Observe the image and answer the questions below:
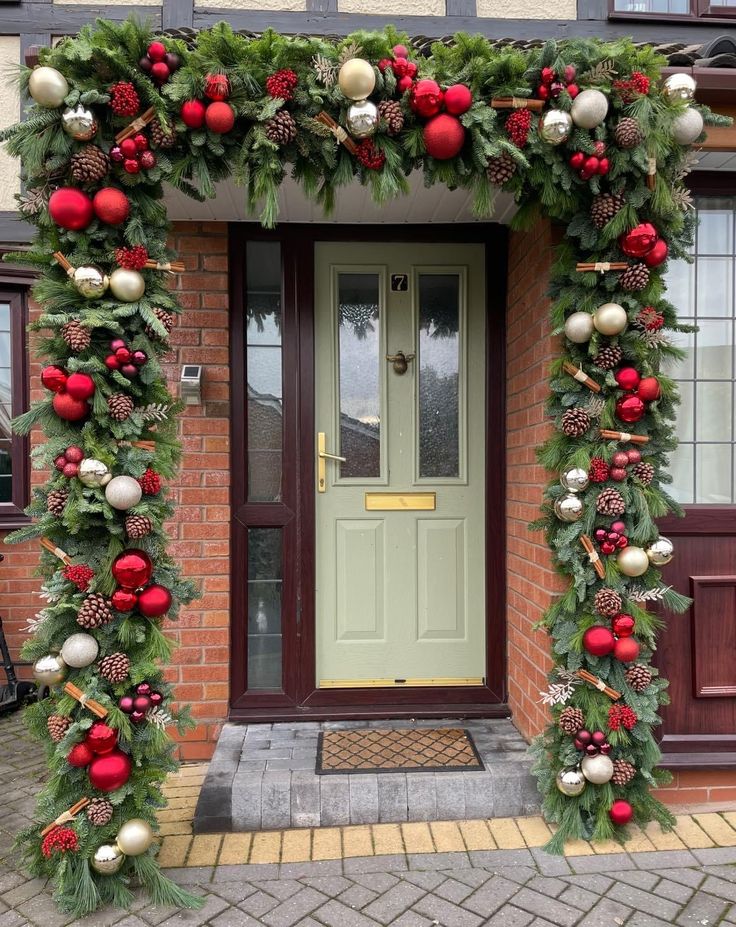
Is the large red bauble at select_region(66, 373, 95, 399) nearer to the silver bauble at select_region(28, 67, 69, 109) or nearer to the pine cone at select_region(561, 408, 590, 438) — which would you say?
the silver bauble at select_region(28, 67, 69, 109)

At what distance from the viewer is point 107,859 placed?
→ 80.5 inches

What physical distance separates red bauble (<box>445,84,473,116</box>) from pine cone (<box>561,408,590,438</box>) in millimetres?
1163

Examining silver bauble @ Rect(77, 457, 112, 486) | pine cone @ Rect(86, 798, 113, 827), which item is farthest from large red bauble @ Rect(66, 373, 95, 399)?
pine cone @ Rect(86, 798, 113, 827)

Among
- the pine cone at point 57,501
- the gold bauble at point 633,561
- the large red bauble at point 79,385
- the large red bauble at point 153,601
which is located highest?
the large red bauble at point 79,385

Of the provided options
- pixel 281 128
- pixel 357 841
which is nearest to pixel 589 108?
pixel 281 128

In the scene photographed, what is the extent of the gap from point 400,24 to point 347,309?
1.62 m

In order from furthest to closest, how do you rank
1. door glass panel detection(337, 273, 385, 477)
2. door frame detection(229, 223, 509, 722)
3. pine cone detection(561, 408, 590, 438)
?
door glass panel detection(337, 273, 385, 477) → door frame detection(229, 223, 509, 722) → pine cone detection(561, 408, 590, 438)

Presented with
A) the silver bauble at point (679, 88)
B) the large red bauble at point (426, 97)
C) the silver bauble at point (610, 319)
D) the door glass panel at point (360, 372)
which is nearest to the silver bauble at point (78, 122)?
the large red bauble at point (426, 97)

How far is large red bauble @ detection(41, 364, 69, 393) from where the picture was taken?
2043mm

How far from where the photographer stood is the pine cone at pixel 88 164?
6.59ft

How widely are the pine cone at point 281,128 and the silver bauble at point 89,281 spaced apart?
29.4 inches

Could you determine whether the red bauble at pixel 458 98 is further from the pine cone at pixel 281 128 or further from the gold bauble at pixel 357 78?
the pine cone at pixel 281 128

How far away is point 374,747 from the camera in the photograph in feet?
9.32

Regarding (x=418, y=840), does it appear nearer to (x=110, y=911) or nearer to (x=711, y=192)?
(x=110, y=911)
